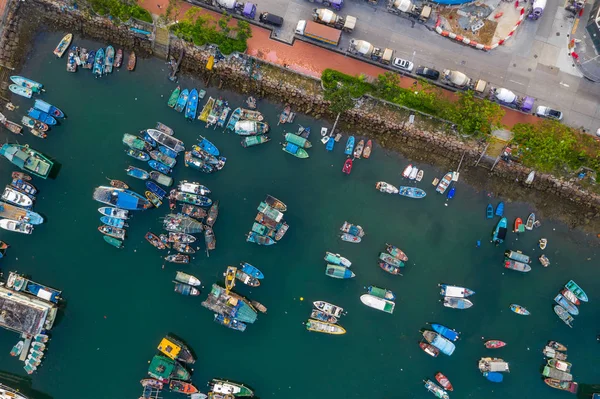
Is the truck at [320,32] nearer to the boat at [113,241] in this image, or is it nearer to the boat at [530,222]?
the boat at [530,222]

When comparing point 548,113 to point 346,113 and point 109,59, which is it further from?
point 109,59

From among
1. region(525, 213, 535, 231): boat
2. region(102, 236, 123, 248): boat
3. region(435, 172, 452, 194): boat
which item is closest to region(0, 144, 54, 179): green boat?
region(102, 236, 123, 248): boat

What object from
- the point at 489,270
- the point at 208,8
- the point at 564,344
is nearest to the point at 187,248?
the point at 208,8

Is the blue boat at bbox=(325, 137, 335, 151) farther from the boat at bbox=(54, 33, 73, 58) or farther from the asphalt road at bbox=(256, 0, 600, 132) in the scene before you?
the boat at bbox=(54, 33, 73, 58)

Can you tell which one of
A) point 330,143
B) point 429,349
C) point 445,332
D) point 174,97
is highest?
point 330,143

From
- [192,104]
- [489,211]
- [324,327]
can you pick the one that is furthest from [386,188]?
[192,104]

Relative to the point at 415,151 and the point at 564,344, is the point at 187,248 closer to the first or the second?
the point at 415,151

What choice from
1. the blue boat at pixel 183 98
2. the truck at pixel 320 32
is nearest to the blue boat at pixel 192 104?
the blue boat at pixel 183 98
